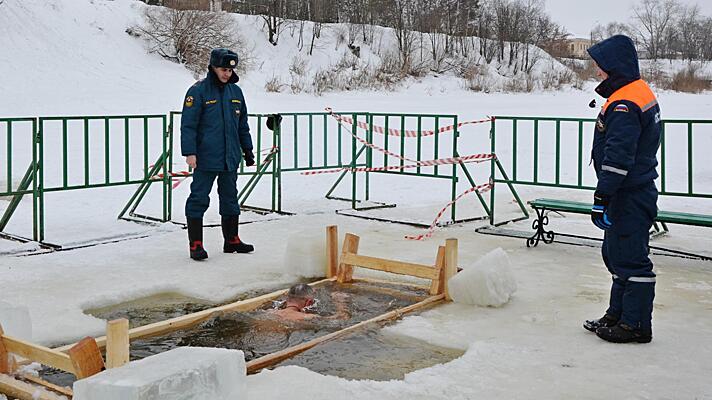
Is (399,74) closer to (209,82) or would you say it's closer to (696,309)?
(209,82)

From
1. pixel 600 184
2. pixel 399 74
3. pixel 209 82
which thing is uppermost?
pixel 399 74

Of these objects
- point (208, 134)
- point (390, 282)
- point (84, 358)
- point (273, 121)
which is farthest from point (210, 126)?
point (84, 358)

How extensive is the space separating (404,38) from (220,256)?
23.9 metres

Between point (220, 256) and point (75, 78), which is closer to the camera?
point (220, 256)

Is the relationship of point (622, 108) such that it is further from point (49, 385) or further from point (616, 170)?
point (49, 385)

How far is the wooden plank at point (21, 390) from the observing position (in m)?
4.00

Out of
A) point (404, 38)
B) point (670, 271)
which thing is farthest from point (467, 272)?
point (404, 38)

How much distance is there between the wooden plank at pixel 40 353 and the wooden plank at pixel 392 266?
2927 millimetres

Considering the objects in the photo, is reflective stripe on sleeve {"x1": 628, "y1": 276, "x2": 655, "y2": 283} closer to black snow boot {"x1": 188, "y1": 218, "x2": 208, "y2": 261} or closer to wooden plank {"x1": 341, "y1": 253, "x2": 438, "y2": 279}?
wooden plank {"x1": 341, "y1": 253, "x2": 438, "y2": 279}

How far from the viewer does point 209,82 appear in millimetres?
7910

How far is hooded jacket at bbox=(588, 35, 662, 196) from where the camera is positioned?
514 cm

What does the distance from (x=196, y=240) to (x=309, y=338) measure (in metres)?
2.76

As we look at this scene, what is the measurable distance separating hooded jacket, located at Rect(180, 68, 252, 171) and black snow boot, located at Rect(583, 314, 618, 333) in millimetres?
3664

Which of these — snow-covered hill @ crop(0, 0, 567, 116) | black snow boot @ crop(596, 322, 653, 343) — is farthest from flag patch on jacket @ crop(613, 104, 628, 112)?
snow-covered hill @ crop(0, 0, 567, 116)
